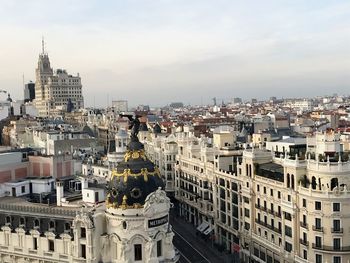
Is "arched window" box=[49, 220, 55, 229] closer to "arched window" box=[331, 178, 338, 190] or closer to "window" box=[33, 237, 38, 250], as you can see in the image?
"window" box=[33, 237, 38, 250]

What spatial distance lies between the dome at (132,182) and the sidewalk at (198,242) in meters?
40.1

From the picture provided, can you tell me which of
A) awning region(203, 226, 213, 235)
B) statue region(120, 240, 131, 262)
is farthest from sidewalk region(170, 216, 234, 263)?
statue region(120, 240, 131, 262)

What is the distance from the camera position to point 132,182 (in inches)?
2557

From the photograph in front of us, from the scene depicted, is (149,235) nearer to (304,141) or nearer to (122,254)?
(122,254)

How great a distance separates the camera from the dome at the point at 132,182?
64.9 metres

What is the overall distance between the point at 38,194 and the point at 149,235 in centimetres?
3100

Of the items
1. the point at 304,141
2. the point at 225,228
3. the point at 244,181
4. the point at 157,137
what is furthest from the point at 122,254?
the point at 157,137

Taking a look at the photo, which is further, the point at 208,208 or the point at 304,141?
the point at 208,208

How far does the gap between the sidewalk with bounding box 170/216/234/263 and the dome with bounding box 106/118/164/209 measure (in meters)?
40.1

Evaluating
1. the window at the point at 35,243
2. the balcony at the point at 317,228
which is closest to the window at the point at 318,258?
the balcony at the point at 317,228

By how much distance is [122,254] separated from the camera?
6450 centimetres

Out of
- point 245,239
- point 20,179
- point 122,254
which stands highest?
point 20,179

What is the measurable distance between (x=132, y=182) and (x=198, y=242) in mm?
51670

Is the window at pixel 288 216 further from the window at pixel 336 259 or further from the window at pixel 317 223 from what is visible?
the window at pixel 336 259
